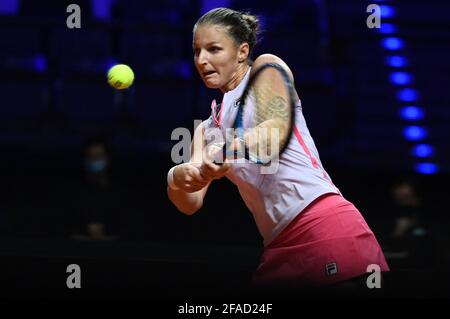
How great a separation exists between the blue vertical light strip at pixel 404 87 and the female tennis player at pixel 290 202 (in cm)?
513

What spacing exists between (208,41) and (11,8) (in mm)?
6295

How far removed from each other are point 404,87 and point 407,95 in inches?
3.9

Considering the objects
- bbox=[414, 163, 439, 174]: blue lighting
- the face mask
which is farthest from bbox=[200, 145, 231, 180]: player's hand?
bbox=[414, 163, 439, 174]: blue lighting

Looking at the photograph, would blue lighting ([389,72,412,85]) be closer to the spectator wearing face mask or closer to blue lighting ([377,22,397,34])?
blue lighting ([377,22,397,34])

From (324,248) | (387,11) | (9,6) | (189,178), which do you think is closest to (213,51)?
(189,178)

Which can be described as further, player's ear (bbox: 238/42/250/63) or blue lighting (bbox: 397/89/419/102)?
blue lighting (bbox: 397/89/419/102)

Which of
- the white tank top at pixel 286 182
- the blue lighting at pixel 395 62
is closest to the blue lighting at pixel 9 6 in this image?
the blue lighting at pixel 395 62

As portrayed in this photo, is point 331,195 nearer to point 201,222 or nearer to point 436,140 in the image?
point 201,222

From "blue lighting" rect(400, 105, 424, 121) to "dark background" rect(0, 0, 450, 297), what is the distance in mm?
30

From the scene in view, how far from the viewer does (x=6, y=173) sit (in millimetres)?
7520

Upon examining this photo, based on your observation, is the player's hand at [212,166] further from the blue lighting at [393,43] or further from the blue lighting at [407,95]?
the blue lighting at [393,43]

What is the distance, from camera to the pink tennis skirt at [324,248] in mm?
2848

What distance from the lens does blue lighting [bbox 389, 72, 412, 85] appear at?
332 inches

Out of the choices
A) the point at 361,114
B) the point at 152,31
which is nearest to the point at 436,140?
the point at 361,114
